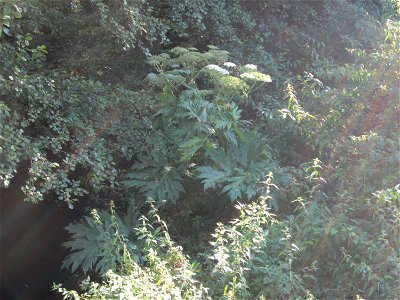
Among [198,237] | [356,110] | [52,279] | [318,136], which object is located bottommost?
[52,279]

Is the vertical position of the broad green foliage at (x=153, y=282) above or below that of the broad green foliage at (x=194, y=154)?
below

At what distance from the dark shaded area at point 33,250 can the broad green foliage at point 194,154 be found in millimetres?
448

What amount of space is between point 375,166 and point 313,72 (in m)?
2.75

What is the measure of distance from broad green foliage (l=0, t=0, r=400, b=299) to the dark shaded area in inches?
17.6

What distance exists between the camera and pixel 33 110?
175 inches

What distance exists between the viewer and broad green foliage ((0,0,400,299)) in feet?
13.3

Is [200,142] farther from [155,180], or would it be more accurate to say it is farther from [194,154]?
[155,180]

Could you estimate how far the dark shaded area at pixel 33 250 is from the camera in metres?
5.76

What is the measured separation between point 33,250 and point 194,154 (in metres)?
2.04

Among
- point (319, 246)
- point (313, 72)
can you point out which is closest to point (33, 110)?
point (319, 246)

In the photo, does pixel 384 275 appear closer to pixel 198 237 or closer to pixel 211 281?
pixel 211 281

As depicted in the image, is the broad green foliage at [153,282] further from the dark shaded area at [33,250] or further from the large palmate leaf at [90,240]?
the dark shaded area at [33,250]

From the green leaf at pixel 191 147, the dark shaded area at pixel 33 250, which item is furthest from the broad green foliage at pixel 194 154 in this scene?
the dark shaded area at pixel 33 250

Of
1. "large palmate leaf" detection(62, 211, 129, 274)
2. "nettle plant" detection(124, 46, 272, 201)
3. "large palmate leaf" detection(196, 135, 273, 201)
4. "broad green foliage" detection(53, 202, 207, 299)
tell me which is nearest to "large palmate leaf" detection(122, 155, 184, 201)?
"nettle plant" detection(124, 46, 272, 201)
